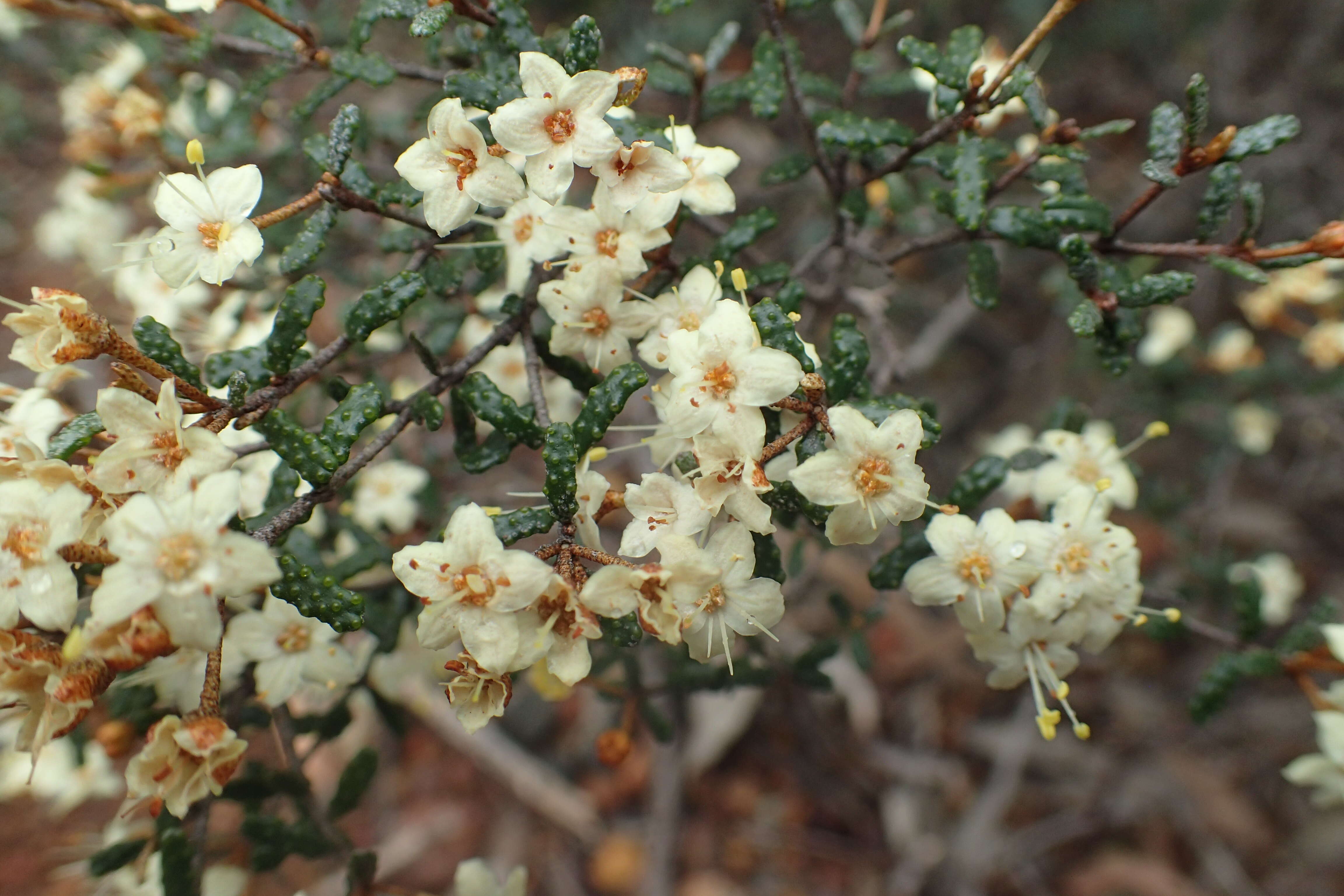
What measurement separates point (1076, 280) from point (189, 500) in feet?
4.90

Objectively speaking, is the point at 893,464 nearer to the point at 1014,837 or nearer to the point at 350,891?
the point at 350,891

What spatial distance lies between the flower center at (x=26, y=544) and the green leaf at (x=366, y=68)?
3.25 feet

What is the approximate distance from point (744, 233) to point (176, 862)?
5.28 ft

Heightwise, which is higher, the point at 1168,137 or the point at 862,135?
the point at 1168,137

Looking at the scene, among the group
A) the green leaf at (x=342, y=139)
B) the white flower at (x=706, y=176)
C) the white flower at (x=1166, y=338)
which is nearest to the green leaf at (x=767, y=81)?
the white flower at (x=706, y=176)

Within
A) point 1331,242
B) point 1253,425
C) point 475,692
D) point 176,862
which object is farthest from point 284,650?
point 1253,425

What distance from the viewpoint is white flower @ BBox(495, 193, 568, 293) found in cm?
158

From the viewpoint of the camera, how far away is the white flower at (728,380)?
126cm

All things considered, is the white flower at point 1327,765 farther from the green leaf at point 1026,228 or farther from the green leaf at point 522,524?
the green leaf at point 522,524

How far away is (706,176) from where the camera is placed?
1598mm

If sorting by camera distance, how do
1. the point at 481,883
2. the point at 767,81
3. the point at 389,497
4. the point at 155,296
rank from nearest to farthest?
the point at 767,81
the point at 481,883
the point at 389,497
the point at 155,296

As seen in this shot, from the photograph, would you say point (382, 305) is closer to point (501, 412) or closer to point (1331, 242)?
point (501, 412)

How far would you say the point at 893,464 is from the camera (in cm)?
132

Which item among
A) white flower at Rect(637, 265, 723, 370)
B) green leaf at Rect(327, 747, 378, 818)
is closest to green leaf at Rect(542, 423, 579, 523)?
white flower at Rect(637, 265, 723, 370)
